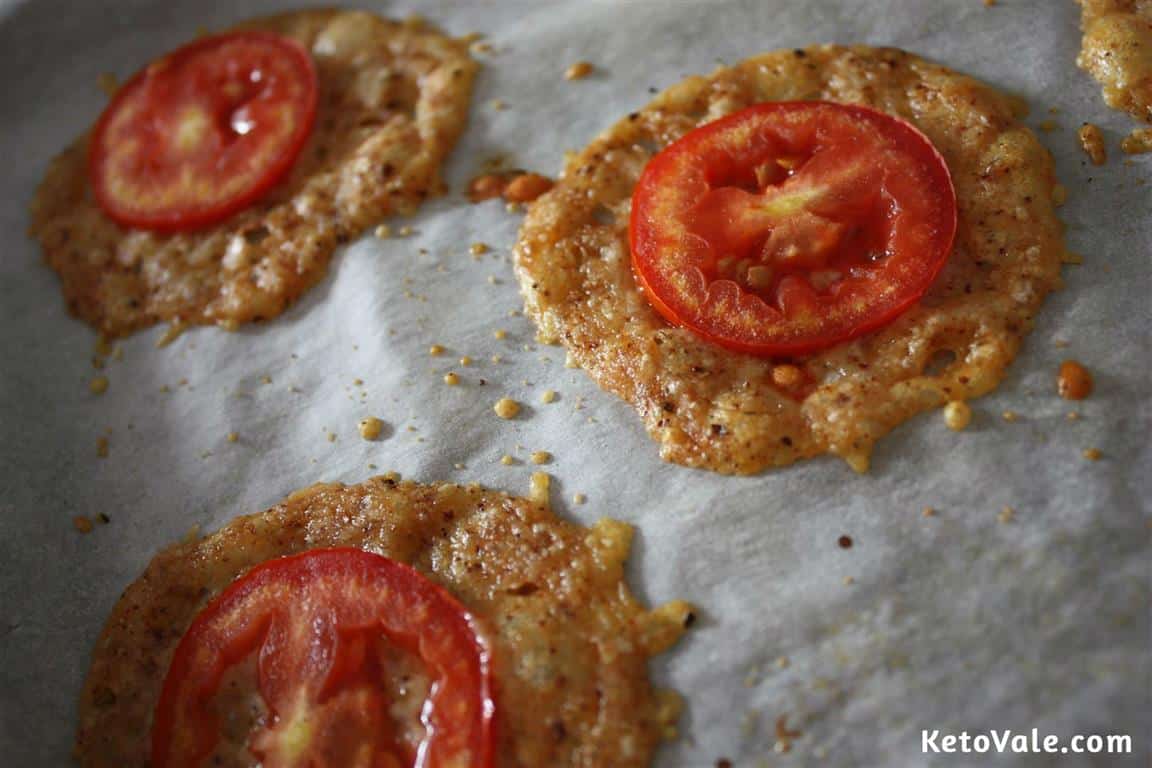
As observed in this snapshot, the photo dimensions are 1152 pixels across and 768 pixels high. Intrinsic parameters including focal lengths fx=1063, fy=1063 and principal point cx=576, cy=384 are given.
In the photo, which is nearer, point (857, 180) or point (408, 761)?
point (408, 761)

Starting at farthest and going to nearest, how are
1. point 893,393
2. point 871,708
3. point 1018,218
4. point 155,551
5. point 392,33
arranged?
point 392,33 → point 155,551 → point 1018,218 → point 893,393 → point 871,708

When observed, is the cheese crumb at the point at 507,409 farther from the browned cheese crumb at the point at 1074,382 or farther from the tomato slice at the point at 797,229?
the browned cheese crumb at the point at 1074,382

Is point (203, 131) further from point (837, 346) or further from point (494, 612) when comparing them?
point (837, 346)

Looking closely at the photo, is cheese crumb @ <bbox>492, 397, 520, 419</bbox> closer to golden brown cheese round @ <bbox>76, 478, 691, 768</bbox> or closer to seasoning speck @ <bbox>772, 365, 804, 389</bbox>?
golden brown cheese round @ <bbox>76, 478, 691, 768</bbox>

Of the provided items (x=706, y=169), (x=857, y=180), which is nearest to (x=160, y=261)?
(x=706, y=169)

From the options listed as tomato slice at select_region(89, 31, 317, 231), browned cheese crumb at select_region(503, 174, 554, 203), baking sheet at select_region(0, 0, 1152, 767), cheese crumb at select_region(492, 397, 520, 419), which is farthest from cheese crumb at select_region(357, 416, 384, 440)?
tomato slice at select_region(89, 31, 317, 231)

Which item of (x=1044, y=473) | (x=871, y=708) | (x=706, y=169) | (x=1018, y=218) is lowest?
(x=871, y=708)

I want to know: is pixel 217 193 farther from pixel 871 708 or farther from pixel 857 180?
pixel 871 708

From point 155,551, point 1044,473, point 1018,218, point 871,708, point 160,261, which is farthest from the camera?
point 160,261
